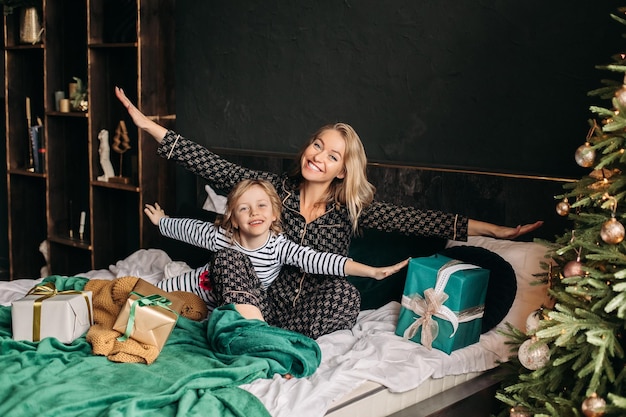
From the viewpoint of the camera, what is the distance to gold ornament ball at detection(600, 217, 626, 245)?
5.75ft

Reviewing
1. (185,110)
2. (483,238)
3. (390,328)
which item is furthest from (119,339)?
(185,110)

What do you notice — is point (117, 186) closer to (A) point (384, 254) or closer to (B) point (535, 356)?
(A) point (384, 254)

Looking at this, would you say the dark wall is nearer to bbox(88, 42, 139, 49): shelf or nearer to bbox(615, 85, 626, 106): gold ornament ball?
bbox(88, 42, 139, 49): shelf

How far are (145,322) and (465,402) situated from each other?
3.62 feet

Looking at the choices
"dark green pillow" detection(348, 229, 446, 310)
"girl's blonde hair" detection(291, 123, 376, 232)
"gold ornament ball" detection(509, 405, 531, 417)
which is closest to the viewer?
"gold ornament ball" detection(509, 405, 531, 417)

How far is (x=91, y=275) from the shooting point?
3.16 metres

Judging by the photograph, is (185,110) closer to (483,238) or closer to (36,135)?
(36,135)

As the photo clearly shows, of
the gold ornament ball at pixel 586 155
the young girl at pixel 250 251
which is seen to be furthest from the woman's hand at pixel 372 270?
the gold ornament ball at pixel 586 155

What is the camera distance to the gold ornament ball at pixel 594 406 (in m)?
1.73

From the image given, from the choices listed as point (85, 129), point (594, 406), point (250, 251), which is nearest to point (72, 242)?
point (85, 129)

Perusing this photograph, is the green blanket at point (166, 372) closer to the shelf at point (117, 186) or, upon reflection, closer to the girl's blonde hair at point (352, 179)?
the girl's blonde hair at point (352, 179)

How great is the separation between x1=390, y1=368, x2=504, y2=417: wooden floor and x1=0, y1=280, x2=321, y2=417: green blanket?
0.39 meters

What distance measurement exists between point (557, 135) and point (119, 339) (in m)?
1.78

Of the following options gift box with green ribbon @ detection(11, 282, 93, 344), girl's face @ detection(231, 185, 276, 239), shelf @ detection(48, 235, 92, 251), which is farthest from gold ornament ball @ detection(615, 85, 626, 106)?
shelf @ detection(48, 235, 92, 251)
